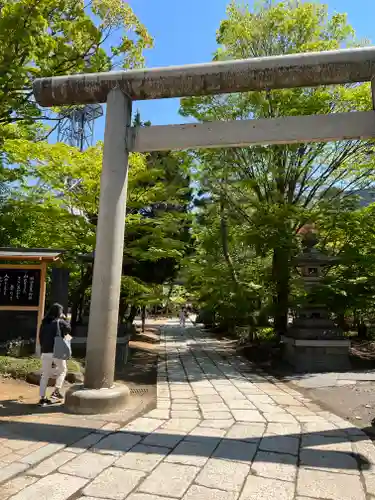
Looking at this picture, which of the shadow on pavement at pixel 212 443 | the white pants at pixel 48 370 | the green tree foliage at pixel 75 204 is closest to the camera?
the shadow on pavement at pixel 212 443

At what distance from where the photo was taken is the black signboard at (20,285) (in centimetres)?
1003

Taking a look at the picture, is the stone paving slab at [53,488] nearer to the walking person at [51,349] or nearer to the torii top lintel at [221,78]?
the walking person at [51,349]

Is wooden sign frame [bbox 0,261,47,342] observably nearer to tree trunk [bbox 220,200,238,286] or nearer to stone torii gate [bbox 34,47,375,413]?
stone torii gate [bbox 34,47,375,413]

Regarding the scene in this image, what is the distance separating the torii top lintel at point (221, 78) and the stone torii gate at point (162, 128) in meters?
0.01

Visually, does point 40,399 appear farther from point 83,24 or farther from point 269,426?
point 83,24

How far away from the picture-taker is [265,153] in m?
13.1

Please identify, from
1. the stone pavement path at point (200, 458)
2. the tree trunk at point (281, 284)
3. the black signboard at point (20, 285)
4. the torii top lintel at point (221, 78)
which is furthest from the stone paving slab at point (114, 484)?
the tree trunk at point (281, 284)

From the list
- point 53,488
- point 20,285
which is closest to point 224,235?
point 20,285

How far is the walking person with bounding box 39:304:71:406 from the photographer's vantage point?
20.7 feet

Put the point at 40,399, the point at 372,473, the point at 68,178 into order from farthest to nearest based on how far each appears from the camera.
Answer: the point at 68,178
the point at 40,399
the point at 372,473

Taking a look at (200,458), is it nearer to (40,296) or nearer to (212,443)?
(212,443)

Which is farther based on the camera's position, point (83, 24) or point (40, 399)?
point (83, 24)

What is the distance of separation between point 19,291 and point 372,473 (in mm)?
8886

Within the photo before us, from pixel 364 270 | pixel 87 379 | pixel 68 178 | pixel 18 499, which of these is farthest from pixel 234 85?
pixel 364 270
